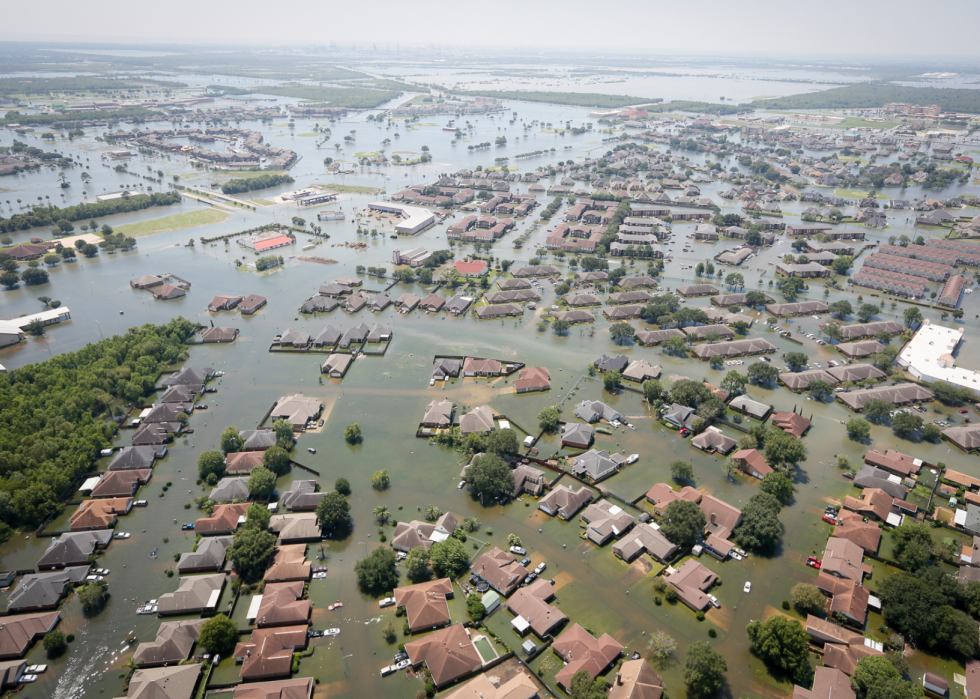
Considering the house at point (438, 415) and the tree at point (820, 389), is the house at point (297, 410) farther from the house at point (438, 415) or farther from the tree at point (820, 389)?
the tree at point (820, 389)

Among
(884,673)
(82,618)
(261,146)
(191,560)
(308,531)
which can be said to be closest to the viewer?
(884,673)

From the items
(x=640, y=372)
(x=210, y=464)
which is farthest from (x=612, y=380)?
(x=210, y=464)

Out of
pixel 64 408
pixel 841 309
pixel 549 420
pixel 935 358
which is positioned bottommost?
pixel 549 420

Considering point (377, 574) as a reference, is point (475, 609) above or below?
below

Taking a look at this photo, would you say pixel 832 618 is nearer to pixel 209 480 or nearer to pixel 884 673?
pixel 884 673

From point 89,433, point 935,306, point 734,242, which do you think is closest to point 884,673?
point 89,433

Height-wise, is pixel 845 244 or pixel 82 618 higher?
pixel 845 244

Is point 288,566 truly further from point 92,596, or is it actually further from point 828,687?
point 828,687
